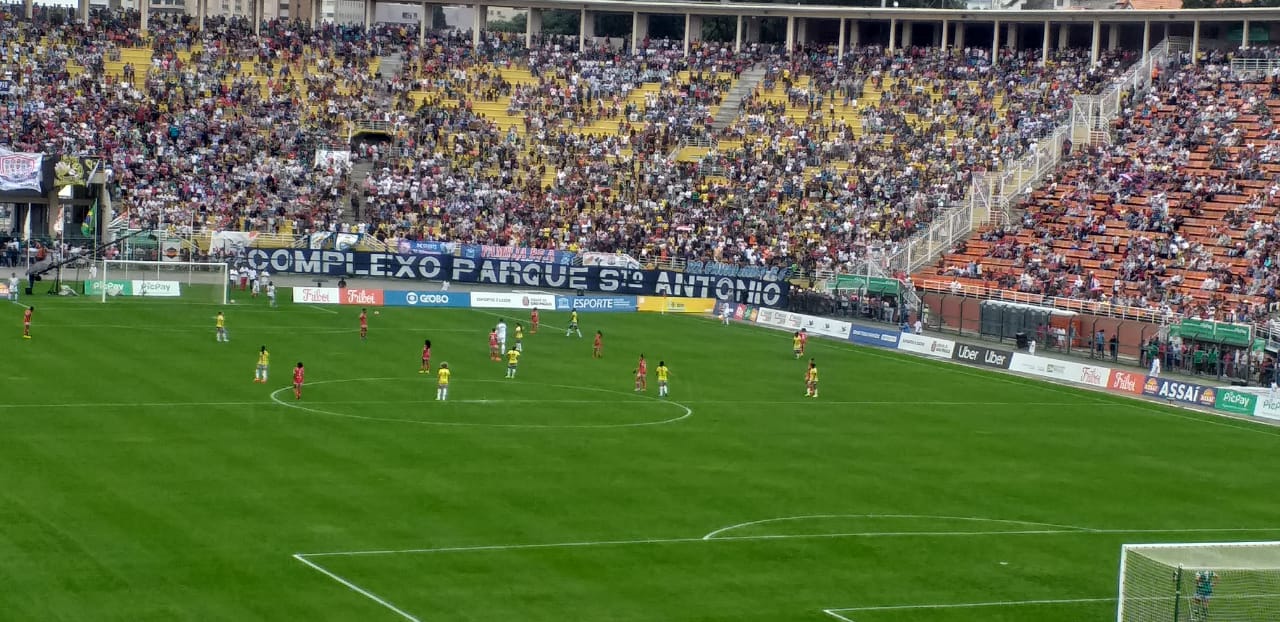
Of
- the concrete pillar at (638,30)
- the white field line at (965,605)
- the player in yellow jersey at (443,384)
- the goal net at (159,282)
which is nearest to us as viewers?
the white field line at (965,605)

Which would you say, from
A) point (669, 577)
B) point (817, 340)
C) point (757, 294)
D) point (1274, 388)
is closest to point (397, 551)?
point (669, 577)

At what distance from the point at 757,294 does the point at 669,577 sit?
56.3 metres

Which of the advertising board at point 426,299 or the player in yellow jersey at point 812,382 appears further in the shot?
the advertising board at point 426,299

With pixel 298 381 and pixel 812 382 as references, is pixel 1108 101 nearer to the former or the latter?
pixel 812 382

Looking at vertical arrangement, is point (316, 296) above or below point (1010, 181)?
below

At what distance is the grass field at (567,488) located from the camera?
103ft

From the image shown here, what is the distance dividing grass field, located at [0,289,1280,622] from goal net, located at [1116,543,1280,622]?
189 cm

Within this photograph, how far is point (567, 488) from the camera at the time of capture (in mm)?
40969

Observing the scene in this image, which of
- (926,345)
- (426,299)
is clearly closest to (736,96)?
(426,299)

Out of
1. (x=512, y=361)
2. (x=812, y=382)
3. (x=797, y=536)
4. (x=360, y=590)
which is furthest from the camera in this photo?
(x=512, y=361)

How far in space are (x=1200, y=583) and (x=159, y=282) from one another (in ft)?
203

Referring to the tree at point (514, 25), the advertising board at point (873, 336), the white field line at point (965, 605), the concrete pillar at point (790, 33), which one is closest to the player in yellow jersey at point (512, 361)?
the advertising board at point (873, 336)

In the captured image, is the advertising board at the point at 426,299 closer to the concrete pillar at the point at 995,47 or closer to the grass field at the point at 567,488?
the grass field at the point at 567,488

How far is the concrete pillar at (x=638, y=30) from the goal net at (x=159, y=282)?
38.7 metres
